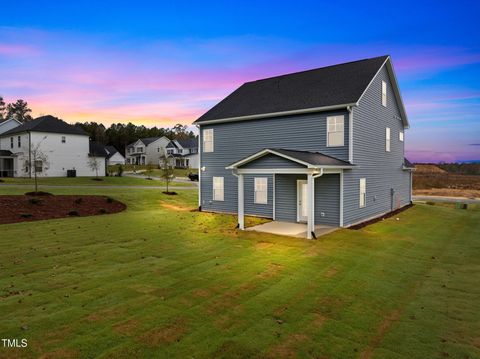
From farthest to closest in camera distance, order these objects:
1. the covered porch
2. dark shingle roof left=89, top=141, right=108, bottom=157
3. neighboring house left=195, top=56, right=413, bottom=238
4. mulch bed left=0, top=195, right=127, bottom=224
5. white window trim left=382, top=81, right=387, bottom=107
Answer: dark shingle roof left=89, top=141, right=108, bottom=157
white window trim left=382, top=81, right=387, bottom=107
mulch bed left=0, top=195, right=127, bottom=224
neighboring house left=195, top=56, right=413, bottom=238
the covered porch

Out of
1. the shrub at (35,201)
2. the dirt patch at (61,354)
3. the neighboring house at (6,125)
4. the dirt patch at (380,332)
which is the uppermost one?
the neighboring house at (6,125)

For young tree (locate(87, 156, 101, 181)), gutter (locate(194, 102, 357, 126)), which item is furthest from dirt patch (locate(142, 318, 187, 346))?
young tree (locate(87, 156, 101, 181))

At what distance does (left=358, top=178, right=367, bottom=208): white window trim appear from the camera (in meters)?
17.4

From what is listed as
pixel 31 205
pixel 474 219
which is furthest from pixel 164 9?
pixel 474 219

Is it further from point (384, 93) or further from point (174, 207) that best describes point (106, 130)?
point (384, 93)

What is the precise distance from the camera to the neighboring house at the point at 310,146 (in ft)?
51.3

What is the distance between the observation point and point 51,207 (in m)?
18.5

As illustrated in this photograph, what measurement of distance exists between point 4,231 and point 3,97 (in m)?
126

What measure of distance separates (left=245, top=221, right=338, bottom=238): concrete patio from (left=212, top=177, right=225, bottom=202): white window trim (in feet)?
16.0

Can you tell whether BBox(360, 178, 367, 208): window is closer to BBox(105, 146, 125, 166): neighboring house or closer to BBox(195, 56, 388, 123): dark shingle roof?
BBox(195, 56, 388, 123): dark shingle roof

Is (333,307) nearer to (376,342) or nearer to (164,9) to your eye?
(376,342)

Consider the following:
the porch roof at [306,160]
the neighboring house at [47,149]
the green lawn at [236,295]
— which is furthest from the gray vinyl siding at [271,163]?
the neighboring house at [47,149]

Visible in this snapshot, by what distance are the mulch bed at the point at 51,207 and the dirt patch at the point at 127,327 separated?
13.2 meters

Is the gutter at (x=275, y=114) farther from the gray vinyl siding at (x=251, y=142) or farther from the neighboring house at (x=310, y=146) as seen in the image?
the gray vinyl siding at (x=251, y=142)
